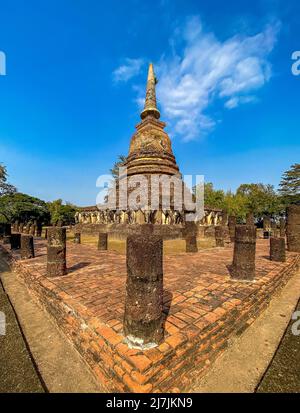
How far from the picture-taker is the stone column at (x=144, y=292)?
2.17 meters

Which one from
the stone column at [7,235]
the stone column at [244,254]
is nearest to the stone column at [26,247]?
the stone column at [244,254]

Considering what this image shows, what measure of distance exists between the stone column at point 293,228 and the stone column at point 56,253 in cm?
821

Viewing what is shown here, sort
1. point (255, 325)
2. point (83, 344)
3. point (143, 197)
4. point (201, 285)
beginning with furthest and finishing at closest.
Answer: point (143, 197), point (201, 285), point (255, 325), point (83, 344)

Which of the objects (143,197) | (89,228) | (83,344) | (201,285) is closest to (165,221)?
(143,197)

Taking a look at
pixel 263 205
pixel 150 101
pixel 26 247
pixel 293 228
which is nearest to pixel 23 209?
pixel 150 101

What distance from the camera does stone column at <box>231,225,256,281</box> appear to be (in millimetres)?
4246

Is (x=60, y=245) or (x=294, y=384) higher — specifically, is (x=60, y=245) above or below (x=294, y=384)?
above

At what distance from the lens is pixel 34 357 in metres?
2.61

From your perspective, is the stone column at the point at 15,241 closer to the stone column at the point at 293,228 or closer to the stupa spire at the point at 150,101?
the stone column at the point at 293,228

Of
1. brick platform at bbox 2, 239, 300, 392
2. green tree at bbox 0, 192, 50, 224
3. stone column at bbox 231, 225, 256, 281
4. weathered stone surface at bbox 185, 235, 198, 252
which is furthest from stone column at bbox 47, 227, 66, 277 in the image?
green tree at bbox 0, 192, 50, 224

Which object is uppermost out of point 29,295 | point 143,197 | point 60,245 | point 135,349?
point 143,197
